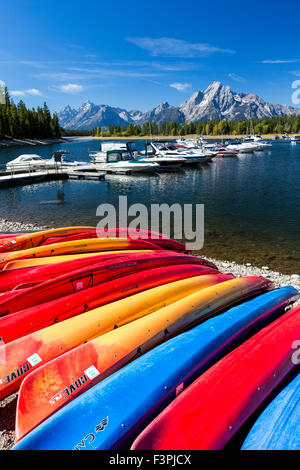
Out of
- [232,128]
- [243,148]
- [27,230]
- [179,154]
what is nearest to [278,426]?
[27,230]

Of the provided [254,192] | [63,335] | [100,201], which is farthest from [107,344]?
[254,192]

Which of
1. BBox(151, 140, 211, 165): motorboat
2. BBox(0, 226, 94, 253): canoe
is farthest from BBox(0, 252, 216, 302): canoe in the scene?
BBox(151, 140, 211, 165): motorboat

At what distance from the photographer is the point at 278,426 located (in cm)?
285

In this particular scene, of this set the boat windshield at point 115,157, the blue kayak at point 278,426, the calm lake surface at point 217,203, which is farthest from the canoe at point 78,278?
the boat windshield at point 115,157

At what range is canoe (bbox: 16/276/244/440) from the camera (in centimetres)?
307

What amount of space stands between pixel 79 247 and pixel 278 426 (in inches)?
254

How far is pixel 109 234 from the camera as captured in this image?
9.33 m

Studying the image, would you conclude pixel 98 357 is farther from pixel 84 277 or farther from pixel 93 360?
pixel 84 277

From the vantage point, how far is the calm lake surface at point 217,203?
12.2m

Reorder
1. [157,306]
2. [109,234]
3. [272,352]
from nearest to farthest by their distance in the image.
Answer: [272,352]
[157,306]
[109,234]

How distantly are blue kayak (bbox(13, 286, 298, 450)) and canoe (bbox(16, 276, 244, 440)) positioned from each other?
8.2 inches

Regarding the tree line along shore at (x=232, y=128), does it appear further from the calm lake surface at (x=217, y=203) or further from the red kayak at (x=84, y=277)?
the red kayak at (x=84, y=277)
